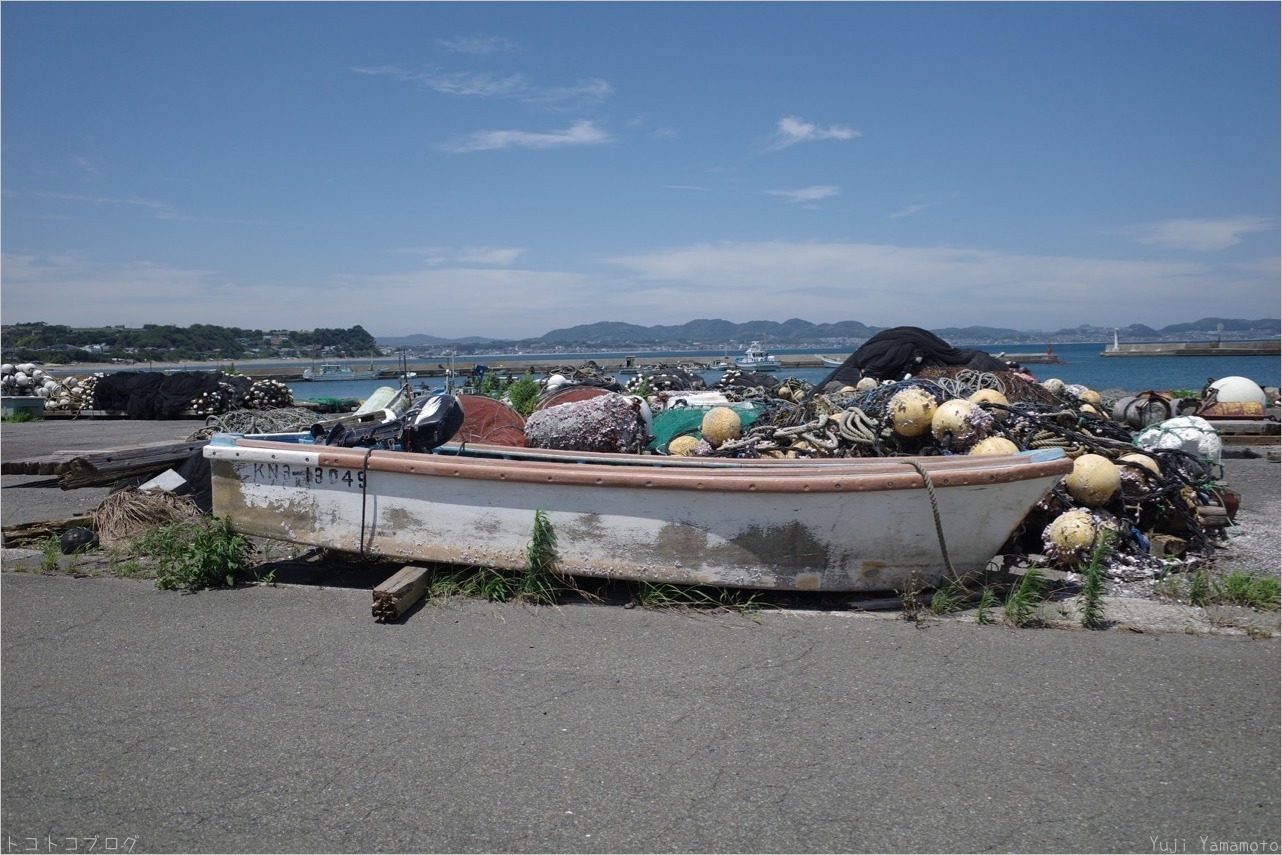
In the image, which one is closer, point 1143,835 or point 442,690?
point 1143,835

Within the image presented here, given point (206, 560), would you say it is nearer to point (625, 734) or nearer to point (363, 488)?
point (363, 488)

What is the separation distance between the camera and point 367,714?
3.50 metres

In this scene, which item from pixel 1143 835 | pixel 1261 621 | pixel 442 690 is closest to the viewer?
pixel 1143 835

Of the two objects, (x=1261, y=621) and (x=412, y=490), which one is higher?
(x=412, y=490)

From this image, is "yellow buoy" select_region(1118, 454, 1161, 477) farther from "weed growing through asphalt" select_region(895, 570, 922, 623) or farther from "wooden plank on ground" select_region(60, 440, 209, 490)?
"wooden plank on ground" select_region(60, 440, 209, 490)

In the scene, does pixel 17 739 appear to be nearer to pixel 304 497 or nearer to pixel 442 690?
pixel 442 690

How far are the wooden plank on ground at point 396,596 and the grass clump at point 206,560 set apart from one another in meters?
1.32

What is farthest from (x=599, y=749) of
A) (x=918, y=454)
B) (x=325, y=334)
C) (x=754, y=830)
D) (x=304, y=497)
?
(x=325, y=334)

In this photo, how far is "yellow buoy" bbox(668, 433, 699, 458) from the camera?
7.82m

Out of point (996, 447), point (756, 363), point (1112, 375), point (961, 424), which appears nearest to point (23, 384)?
point (961, 424)

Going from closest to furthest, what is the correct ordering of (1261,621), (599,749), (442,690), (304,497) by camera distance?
1. (599,749)
2. (442,690)
3. (1261,621)
4. (304,497)

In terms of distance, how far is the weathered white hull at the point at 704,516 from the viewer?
4.70 m

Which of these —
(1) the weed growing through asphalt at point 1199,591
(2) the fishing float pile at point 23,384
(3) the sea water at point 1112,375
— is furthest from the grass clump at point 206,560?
(2) the fishing float pile at point 23,384

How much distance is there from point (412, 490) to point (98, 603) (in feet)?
6.53
